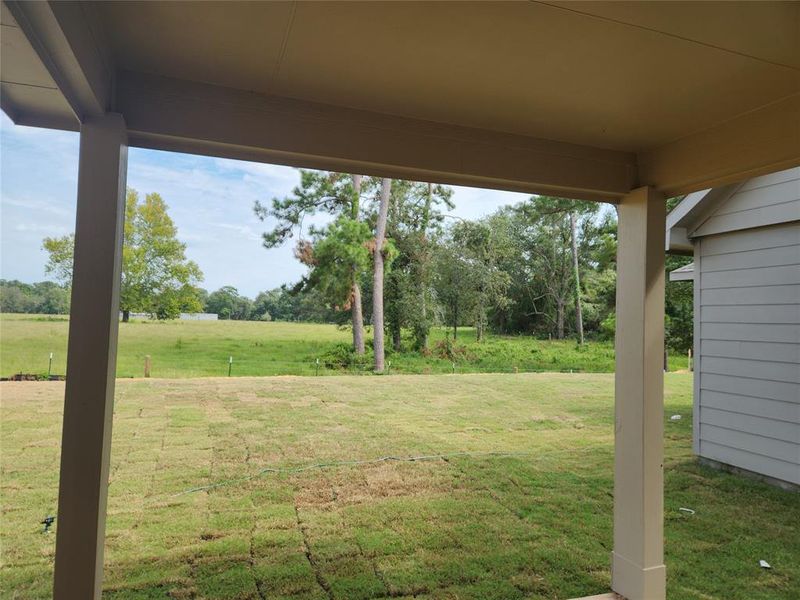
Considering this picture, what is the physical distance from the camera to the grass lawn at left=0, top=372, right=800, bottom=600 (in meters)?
2.38

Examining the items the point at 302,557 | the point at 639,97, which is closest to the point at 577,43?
the point at 639,97

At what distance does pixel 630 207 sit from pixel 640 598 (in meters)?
1.68

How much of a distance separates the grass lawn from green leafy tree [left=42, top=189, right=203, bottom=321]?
1704 mm

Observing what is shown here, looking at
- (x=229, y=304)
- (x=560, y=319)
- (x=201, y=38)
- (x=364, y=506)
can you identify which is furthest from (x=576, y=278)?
(x=201, y=38)

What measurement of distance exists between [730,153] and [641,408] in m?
1.05

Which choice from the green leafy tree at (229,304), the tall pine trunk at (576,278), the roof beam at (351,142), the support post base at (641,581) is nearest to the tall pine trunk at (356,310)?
the green leafy tree at (229,304)

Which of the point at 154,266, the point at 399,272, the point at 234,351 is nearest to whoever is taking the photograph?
the point at 154,266

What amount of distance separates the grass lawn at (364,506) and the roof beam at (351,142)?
1.90 meters

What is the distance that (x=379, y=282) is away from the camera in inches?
372

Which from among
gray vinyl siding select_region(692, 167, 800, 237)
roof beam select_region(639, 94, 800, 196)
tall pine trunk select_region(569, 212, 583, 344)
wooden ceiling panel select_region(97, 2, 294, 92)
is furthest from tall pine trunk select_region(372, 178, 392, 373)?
wooden ceiling panel select_region(97, 2, 294, 92)

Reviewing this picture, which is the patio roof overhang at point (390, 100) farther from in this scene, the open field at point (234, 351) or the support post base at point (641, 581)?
the open field at point (234, 351)

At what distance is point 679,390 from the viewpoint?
829 cm

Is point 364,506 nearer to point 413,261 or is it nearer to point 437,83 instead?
point 437,83

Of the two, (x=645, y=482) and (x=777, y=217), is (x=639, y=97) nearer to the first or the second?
(x=645, y=482)
